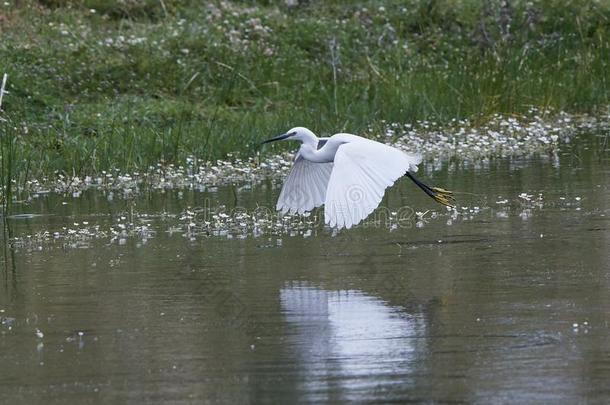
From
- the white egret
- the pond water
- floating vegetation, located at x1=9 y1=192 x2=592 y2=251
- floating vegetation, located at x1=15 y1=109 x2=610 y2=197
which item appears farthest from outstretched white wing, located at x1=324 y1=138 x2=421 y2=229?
floating vegetation, located at x1=15 y1=109 x2=610 y2=197

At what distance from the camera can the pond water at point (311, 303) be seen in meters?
5.18

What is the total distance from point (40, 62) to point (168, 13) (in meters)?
3.08

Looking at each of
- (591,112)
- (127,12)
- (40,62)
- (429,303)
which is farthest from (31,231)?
(127,12)

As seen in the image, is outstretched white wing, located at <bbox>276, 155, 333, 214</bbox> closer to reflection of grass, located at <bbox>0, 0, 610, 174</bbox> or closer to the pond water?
the pond water

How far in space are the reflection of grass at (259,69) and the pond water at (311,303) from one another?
9.31ft

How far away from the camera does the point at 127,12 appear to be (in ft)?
59.2

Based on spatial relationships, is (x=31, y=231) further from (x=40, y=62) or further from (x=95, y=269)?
(x=40, y=62)

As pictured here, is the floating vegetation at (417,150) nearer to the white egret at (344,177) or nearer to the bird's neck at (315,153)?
the white egret at (344,177)

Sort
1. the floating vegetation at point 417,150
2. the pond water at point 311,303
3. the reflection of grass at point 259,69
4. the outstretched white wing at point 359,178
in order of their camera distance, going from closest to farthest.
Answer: the pond water at point 311,303, the outstretched white wing at point 359,178, the floating vegetation at point 417,150, the reflection of grass at point 259,69

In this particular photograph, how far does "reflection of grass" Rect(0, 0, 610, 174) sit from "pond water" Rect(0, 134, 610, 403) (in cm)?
284

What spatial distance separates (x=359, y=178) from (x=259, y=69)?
799 centimetres

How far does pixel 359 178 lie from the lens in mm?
8219

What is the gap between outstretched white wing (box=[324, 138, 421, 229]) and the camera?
782 cm

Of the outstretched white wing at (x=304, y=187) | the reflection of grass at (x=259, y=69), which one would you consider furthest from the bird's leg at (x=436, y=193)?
the reflection of grass at (x=259, y=69)
